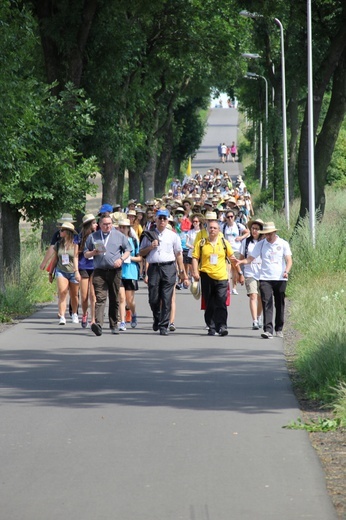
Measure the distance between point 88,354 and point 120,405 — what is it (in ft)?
13.5

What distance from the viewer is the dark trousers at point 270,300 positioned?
1770 cm

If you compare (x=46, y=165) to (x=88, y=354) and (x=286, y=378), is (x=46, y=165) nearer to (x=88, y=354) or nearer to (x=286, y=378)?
(x=88, y=354)

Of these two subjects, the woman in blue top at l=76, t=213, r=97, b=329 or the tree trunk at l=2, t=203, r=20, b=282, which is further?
the tree trunk at l=2, t=203, r=20, b=282

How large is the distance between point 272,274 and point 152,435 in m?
8.21

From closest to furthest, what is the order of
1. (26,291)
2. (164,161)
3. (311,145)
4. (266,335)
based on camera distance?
(266,335) < (26,291) < (311,145) < (164,161)

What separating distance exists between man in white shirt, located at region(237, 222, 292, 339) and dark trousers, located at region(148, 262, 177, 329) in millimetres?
1332

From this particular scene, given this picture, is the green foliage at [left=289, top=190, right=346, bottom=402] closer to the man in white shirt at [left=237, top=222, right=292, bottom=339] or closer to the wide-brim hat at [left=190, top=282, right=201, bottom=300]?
the man in white shirt at [left=237, top=222, right=292, bottom=339]

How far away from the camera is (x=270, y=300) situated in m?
17.7

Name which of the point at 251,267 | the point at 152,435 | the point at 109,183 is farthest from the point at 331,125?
the point at 152,435

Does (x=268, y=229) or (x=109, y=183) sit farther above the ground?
(x=268, y=229)

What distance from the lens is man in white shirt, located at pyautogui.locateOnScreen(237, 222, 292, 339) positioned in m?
17.7

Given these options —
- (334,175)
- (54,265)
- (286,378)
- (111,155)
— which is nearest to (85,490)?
(286,378)

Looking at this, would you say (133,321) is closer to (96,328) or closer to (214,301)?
(214,301)

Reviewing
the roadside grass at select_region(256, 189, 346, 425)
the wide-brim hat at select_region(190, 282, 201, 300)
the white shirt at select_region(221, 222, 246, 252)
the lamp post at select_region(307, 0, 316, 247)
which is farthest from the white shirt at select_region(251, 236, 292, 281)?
the lamp post at select_region(307, 0, 316, 247)
